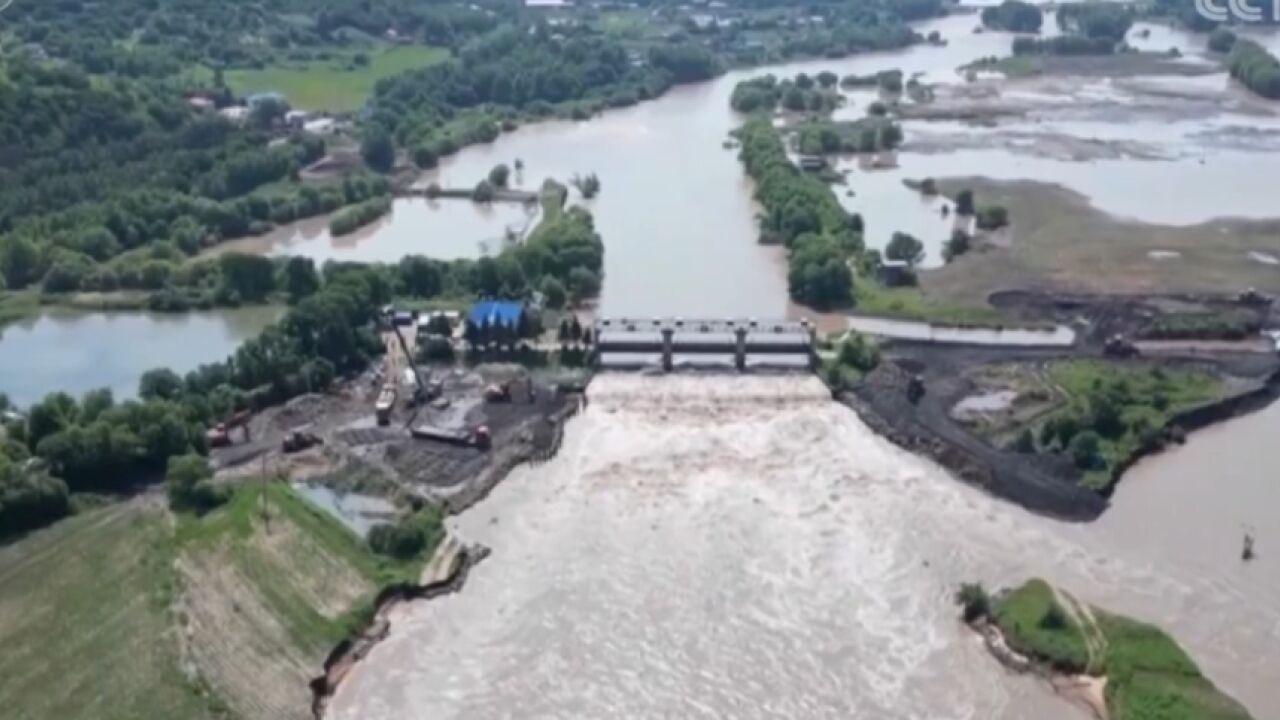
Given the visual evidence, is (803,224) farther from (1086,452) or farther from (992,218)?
(1086,452)

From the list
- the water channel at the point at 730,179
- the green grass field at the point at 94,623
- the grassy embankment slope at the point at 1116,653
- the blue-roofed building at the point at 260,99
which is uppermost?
the blue-roofed building at the point at 260,99

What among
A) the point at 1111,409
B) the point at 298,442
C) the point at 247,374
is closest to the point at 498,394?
the point at 298,442

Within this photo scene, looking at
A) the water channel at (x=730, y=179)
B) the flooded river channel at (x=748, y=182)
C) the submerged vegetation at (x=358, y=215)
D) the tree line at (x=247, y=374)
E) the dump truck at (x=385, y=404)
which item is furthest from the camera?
the submerged vegetation at (x=358, y=215)

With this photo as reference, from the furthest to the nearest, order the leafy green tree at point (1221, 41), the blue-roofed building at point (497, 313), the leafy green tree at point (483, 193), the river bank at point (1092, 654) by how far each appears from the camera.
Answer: the leafy green tree at point (1221, 41) < the leafy green tree at point (483, 193) < the blue-roofed building at point (497, 313) < the river bank at point (1092, 654)

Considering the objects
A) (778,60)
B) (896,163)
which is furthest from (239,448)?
(778,60)

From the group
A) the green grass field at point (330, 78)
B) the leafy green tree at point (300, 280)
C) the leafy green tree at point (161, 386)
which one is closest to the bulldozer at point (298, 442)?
the leafy green tree at point (161, 386)

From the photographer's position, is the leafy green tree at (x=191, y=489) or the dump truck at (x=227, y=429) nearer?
the leafy green tree at (x=191, y=489)

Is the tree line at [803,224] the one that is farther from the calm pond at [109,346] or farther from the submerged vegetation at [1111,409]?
the calm pond at [109,346]
